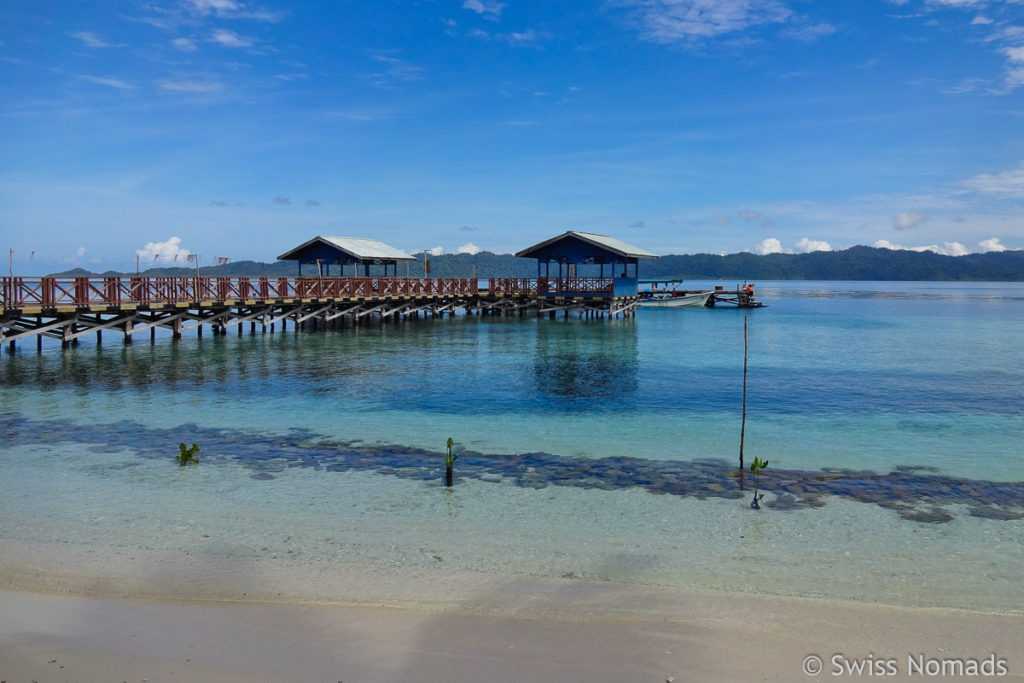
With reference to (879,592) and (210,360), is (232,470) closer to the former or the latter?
(879,592)

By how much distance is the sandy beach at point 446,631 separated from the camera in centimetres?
558

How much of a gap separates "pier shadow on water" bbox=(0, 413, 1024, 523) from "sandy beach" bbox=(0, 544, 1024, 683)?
371 centimetres

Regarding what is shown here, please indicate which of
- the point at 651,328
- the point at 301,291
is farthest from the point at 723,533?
the point at 651,328

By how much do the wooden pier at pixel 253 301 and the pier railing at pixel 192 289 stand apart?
0.13ft

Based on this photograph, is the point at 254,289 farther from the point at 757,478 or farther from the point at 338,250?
the point at 757,478

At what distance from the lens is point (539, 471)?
12.1 meters

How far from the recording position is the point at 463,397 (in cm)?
1948

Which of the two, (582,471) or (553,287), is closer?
(582,471)

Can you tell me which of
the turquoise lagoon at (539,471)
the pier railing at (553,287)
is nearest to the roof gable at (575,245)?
the pier railing at (553,287)

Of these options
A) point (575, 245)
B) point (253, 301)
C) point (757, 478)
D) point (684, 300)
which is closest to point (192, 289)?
point (253, 301)

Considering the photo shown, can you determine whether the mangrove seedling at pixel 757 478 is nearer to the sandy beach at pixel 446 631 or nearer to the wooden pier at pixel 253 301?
the sandy beach at pixel 446 631

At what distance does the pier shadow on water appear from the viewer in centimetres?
1058

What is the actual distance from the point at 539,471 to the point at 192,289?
26832mm

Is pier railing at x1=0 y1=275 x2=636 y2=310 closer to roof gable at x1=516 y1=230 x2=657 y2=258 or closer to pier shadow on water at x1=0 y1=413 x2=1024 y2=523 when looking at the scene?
roof gable at x1=516 y1=230 x2=657 y2=258
